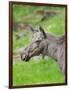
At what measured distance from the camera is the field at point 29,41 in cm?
220

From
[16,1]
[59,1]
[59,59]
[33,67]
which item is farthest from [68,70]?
[16,1]

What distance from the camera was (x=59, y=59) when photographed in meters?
2.32

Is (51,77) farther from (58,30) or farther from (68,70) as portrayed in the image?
(58,30)

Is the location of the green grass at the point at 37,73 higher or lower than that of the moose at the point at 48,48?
lower

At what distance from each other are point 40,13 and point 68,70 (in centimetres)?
64

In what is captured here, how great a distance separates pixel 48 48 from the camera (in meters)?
2.28

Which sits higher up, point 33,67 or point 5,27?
point 5,27

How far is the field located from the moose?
0.13ft

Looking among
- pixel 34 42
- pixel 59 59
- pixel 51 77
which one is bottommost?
pixel 51 77

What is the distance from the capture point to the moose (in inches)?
87.7

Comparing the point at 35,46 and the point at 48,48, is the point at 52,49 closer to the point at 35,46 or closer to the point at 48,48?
the point at 48,48

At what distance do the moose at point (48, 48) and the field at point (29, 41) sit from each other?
4 cm

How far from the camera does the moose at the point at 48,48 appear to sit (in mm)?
2227

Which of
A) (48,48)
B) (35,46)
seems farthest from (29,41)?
(48,48)
